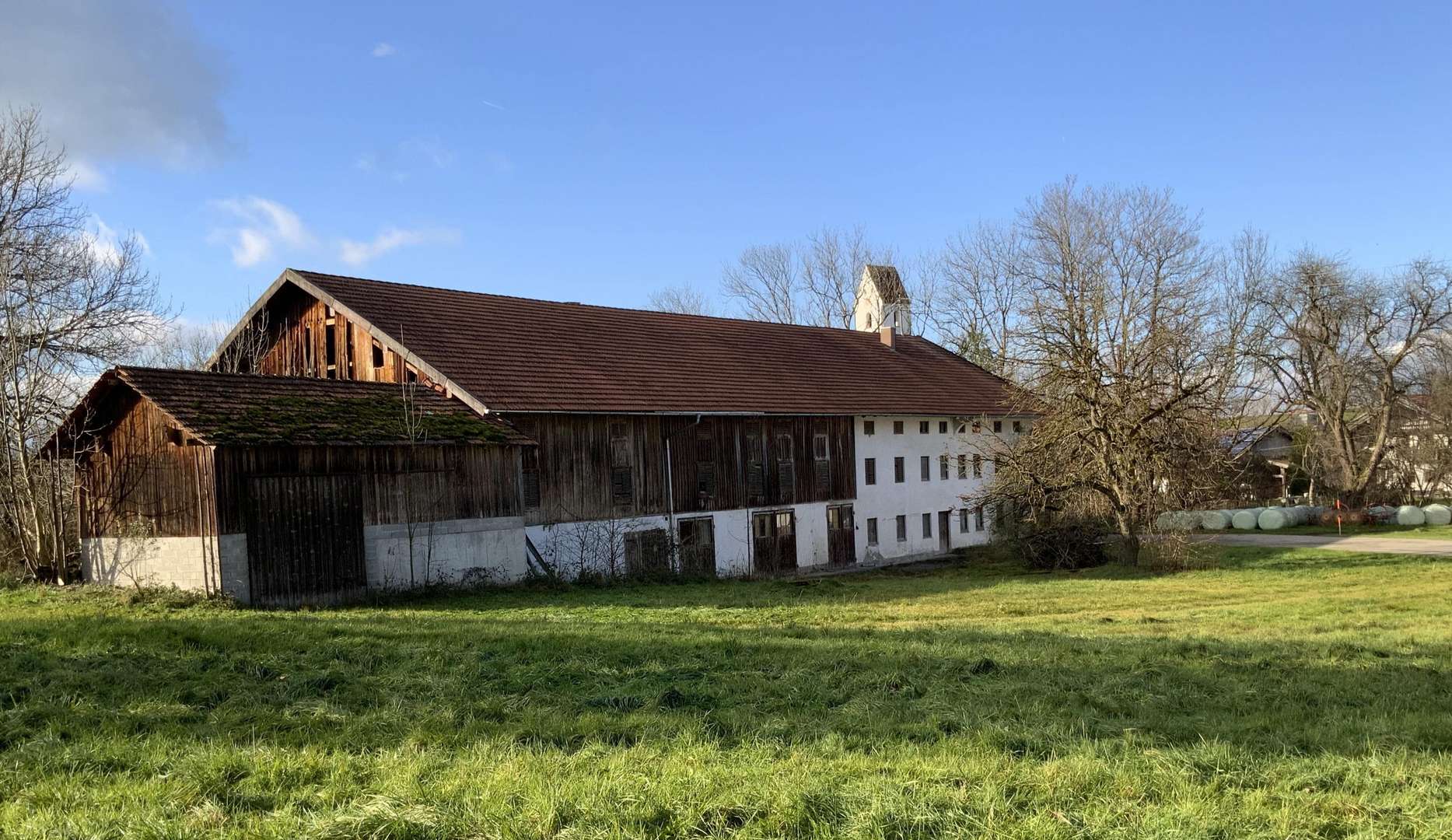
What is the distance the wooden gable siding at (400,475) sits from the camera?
18.1 m

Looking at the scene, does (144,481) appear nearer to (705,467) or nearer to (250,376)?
(250,376)

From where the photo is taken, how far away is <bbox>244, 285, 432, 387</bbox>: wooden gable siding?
1027 inches

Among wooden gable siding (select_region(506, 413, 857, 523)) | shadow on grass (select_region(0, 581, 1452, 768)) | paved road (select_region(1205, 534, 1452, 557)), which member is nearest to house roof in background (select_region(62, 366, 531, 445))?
wooden gable siding (select_region(506, 413, 857, 523))

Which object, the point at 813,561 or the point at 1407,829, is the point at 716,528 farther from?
the point at 1407,829

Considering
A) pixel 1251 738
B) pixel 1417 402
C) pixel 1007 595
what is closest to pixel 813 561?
pixel 1007 595

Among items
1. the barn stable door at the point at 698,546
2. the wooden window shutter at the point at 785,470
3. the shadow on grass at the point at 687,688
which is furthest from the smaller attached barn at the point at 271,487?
the wooden window shutter at the point at 785,470

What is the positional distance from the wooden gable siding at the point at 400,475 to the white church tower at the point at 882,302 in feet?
93.8

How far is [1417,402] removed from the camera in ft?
183

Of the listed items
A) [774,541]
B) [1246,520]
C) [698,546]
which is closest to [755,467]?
[774,541]

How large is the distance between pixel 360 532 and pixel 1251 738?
16893 mm

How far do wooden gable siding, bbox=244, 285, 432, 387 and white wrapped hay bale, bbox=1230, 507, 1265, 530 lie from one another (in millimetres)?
35624

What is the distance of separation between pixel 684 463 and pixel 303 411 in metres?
11.5

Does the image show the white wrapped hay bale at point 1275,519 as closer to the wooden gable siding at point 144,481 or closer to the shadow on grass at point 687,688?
the shadow on grass at point 687,688

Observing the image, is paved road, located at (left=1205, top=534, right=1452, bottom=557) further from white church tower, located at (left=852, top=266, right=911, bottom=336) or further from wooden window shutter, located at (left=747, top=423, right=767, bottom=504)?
white church tower, located at (left=852, top=266, right=911, bottom=336)
